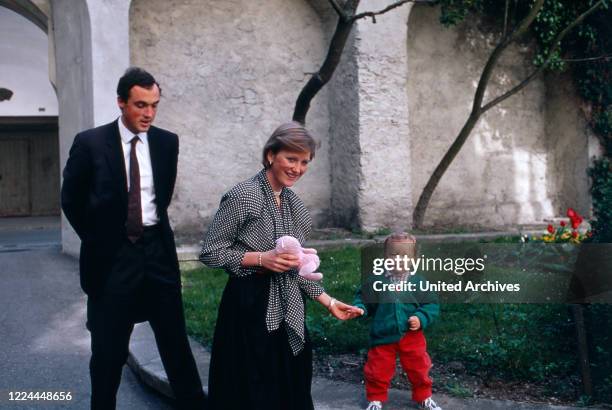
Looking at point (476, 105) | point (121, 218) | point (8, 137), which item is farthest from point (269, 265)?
point (8, 137)

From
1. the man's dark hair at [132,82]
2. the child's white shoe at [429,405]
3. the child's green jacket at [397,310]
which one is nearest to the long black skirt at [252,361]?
the child's green jacket at [397,310]

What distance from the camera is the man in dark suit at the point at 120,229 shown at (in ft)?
10.2

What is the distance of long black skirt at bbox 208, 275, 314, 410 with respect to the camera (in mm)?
2908

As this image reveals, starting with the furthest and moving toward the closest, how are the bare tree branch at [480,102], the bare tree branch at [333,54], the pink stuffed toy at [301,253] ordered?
the bare tree branch at [480,102] < the bare tree branch at [333,54] < the pink stuffed toy at [301,253]

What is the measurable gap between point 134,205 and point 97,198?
0.17 meters

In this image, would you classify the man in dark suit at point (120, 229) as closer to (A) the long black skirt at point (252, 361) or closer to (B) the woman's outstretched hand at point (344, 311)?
(A) the long black skirt at point (252, 361)

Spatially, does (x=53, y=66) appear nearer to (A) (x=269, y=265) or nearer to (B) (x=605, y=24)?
(A) (x=269, y=265)

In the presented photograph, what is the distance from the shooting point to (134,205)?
10.4 feet

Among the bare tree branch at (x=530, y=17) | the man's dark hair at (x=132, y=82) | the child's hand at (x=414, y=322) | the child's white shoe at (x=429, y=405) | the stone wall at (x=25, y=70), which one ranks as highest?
the stone wall at (x=25, y=70)

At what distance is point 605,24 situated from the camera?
9828 mm

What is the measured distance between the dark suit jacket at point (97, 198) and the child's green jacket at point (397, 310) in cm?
129

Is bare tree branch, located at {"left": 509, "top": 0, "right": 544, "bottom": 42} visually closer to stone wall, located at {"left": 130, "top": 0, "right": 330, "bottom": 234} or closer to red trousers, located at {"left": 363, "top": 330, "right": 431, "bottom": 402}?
stone wall, located at {"left": 130, "top": 0, "right": 330, "bottom": 234}

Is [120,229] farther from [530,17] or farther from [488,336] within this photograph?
[530,17]

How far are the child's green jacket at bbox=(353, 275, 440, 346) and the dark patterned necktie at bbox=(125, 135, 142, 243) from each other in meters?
1.18
